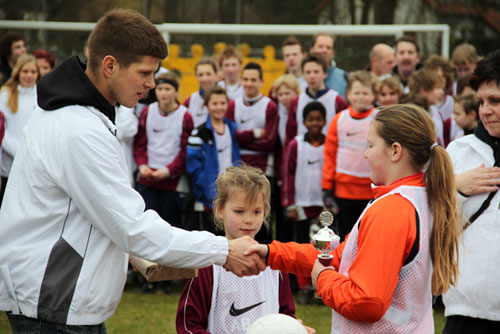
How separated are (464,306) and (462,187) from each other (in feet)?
2.07

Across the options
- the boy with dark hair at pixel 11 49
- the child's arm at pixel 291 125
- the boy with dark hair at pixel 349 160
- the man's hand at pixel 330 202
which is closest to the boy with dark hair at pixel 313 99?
the child's arm at pixel 291 125

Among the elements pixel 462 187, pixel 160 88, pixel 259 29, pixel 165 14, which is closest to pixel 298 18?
pixel 165 14

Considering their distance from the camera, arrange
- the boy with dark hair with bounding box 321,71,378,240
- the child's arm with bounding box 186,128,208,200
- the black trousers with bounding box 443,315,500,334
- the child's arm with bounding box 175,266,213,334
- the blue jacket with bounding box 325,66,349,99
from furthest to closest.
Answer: the blue jacket with bounding box 325,66,349,99 → the child's arm with bounding box 186,128,208,200 → the boy with dark hair with bounding box 321,71,378,240 → the black trousers with bounding box 443,315,500,334 → the child's arm with bounding box 175,266,213,334

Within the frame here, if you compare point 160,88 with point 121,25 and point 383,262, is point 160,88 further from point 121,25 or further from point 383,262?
point 383,262

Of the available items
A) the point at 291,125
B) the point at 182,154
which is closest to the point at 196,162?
the point at 182,154

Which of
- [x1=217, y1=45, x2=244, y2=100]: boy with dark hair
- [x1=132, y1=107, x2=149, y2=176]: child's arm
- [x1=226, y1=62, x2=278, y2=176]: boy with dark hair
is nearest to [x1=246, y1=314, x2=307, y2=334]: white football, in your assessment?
[x1=226, y1=62, x2=278, y2=176]: boy with dark hair

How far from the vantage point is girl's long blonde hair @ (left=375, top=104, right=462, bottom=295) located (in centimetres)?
299

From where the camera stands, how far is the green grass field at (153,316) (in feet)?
21.1

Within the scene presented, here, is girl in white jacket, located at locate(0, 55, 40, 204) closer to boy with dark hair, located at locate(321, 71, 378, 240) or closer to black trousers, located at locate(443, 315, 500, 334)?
boy with dark hair, located at locate(321, 71, 378, 240)

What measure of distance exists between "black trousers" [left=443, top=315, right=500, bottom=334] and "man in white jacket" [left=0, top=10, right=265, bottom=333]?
151cm

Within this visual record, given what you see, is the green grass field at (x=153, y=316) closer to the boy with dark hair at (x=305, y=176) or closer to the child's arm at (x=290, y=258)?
the boy with dark hair at (x=305, y=176)

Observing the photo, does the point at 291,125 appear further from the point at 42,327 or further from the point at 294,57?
the point at 42,327

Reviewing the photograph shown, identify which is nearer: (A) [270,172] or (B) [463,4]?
(A) [270,172]

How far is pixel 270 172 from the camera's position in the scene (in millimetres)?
8117
